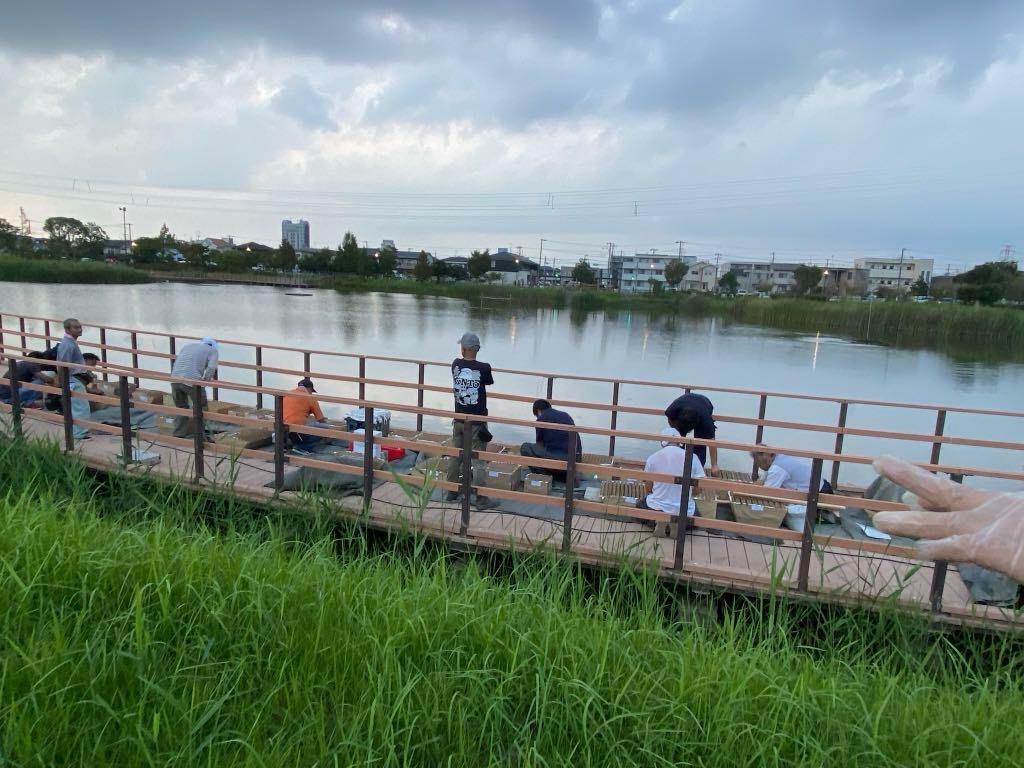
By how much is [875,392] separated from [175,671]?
20.0 metres

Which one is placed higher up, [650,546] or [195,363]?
[195,363]

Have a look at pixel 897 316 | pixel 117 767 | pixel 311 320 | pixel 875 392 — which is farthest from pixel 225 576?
pixel 897 316

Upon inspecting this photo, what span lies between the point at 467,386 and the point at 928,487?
3654 mm

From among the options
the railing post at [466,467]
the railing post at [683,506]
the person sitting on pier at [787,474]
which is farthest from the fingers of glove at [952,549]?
the railing post at [466,467]

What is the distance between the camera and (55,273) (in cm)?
4566

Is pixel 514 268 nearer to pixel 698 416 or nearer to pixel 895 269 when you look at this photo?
pixel 895 269

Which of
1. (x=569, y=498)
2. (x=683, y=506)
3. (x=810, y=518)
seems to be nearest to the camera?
(x=810, y=518)

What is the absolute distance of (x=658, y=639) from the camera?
10.1 feet

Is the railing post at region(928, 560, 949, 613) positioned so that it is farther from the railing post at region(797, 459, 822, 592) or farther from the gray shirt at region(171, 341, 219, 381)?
the gray shirt at region(171, 341, 219, 381)

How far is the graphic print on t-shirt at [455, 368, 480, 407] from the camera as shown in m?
5.76

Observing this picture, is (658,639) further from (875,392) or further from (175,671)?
(875,392)

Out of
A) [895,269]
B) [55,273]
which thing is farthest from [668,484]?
[895,269]

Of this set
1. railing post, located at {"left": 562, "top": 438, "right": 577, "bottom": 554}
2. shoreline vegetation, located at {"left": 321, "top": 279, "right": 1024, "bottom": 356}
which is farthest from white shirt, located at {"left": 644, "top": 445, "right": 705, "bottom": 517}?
shoreline vegetation, located at {"left": 321, "top": 279, "right": 1024, "bottom": 356}

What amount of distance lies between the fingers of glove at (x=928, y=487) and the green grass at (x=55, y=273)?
2126 inches
